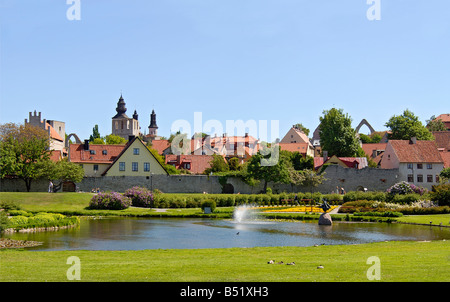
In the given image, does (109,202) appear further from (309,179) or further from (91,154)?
(309,179)

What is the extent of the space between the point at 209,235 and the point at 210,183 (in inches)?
1425

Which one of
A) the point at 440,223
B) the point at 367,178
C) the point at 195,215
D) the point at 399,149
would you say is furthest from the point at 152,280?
the point at 399,149

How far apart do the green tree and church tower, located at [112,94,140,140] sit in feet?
295

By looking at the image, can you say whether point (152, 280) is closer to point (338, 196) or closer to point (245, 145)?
point (338, 196)

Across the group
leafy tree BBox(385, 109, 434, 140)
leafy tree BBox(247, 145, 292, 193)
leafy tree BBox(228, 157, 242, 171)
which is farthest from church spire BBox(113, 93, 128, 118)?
leafy tree BBox(247, 145, 292, 193)

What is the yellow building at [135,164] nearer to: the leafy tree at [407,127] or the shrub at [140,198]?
the shrub at [140,198]

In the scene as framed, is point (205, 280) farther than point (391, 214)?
No

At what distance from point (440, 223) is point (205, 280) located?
79.8ft

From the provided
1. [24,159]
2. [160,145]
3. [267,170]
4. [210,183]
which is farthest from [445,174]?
[160,145]

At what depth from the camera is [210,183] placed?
63188mm

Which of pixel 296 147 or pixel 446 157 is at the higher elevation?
pixel 296 147

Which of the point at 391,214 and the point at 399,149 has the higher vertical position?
the point at 399,149

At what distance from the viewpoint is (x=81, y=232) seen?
2834 cm
